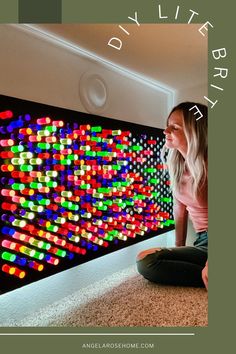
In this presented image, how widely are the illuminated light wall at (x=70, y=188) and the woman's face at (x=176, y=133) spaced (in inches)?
1.5

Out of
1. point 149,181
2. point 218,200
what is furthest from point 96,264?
point 218,200

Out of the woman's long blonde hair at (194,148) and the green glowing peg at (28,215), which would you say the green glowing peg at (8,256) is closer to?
the green glowing peg at (28,215)

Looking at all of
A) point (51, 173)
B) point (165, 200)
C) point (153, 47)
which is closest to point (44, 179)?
point (51, 173)

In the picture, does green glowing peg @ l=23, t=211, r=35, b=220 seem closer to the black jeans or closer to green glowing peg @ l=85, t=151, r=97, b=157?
green glowing peg @ l=85, t=151, r=97, b=157

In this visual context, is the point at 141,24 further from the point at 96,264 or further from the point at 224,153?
the point at 96,264

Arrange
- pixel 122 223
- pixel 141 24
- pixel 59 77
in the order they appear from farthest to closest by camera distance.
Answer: pixel 122 223
pixel 59 77
pixel 141 24

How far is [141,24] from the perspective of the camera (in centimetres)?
68

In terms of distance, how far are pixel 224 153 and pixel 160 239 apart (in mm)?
339

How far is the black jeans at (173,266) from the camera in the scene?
0.78 metres

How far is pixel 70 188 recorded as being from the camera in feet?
2.71

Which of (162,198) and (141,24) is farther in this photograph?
(162,198)

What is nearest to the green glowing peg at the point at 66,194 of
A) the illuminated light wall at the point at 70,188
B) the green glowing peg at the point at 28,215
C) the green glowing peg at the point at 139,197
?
the illuminated light wall at the point at 70,188

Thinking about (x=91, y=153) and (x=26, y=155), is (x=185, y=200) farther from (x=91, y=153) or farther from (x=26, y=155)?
(x=26, y=155)

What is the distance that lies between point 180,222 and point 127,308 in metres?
0.28
